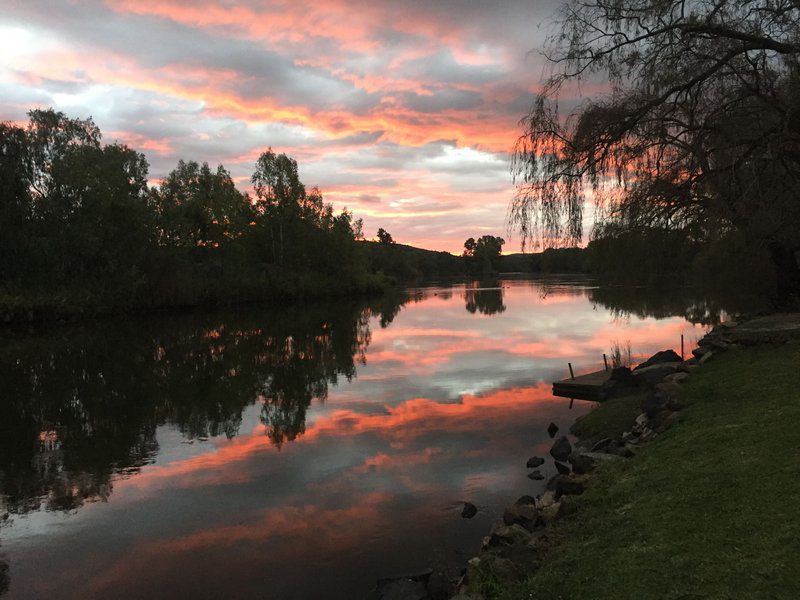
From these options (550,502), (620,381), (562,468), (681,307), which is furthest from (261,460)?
(681,307)

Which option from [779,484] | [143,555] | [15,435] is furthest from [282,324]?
[779,484]

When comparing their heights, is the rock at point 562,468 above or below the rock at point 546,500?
below

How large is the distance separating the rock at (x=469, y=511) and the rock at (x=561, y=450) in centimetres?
322

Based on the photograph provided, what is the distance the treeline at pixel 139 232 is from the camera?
50156 millimetres

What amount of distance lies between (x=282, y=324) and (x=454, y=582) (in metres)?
41.3

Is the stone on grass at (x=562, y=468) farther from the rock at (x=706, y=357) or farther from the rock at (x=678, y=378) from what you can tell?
the rock at (x=706, y=357)

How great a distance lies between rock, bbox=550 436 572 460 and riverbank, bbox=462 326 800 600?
248cm

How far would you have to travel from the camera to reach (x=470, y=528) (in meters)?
9.34

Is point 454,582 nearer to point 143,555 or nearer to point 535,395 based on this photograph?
point 143,555

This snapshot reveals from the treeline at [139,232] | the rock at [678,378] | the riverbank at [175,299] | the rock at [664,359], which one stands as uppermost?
the treeline at [139,232]

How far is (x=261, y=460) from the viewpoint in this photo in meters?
13.6

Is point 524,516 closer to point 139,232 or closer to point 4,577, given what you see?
point 4,577

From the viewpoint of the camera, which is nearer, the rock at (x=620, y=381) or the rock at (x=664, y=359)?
the rock at (x=620, y=381)

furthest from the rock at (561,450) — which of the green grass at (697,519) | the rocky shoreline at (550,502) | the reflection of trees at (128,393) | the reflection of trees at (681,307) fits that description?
the reflection of trees at (681,307)
